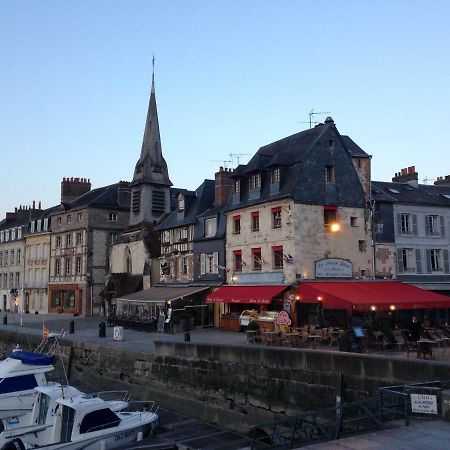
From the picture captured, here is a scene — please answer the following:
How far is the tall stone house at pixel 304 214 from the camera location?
2502cm

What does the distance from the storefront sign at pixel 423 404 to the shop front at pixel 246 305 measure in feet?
44.4

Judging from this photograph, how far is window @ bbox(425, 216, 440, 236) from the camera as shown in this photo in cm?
2959

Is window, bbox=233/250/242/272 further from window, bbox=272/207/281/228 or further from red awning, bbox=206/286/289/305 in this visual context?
window, bbox=272/207/281/228

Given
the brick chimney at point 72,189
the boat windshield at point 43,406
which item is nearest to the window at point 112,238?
the brick chimney at point 72,189

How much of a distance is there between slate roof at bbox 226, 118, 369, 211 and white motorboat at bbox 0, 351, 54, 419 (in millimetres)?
13288

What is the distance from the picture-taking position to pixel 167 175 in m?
42.5

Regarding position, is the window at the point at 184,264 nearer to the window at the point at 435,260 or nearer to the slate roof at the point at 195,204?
the slate roof at the point at 195,204

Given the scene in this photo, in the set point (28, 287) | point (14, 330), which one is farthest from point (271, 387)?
point (28, 287)

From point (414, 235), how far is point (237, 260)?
9.96 meters

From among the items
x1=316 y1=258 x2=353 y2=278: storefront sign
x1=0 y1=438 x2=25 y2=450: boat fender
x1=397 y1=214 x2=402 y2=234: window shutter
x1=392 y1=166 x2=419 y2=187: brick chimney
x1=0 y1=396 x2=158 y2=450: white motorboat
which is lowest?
x1=0 y1=438 x2=25 y2=450: boat fender

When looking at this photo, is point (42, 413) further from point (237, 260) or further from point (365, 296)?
point (237, 260)

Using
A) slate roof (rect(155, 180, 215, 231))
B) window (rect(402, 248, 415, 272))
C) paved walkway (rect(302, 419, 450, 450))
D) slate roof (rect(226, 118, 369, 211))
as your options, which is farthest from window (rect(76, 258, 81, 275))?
paved walkway (rect(302, 419, 450, 450))

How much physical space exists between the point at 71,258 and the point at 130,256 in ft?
25.9

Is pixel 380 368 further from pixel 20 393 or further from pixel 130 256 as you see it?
pixel 130 256
